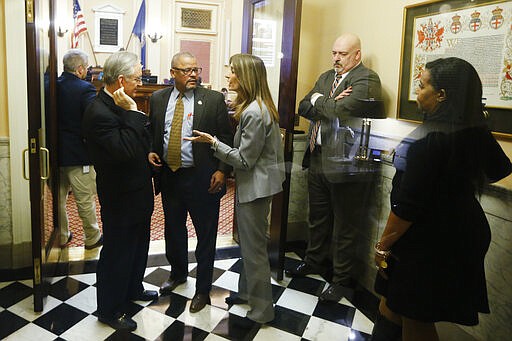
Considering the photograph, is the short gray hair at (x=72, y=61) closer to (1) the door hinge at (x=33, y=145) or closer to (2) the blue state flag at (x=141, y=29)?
(1) the door hinge at (x=33, y=145)

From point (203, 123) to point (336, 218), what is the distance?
1094 millimetres

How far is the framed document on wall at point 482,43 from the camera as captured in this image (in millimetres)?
1629

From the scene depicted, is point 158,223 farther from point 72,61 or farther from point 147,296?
point 72,61

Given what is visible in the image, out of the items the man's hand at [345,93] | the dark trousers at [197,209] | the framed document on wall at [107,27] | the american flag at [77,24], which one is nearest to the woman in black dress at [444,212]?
the man's hand at [345,93]

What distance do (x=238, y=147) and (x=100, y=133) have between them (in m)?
0.71

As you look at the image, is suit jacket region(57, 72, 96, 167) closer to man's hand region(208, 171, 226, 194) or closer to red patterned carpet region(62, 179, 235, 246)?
red patterned carpet region(62, 179, 235, 246)

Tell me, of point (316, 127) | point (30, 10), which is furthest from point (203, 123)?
point (30, 10)

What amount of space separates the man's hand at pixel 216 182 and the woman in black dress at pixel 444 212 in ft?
3.45

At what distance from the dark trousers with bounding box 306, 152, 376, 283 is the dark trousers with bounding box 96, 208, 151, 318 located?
121cm

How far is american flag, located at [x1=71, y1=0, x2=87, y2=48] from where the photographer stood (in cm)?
754

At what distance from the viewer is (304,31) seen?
315cm

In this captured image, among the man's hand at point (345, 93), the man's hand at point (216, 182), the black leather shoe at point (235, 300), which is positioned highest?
the man's hand at point (345, 93)

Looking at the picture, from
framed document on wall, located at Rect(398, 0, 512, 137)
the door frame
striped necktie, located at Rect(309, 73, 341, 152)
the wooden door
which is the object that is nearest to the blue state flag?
the wooden door

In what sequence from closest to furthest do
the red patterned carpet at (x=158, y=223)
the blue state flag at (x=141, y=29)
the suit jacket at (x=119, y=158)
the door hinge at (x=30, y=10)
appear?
1. the suit jacket at (x=119, y=158)
2. the door hinge at (x=30, y=10)
3. the red patterned carpet at (x=158, y=223)
4. the blue state flag at (x=141, y=29)
